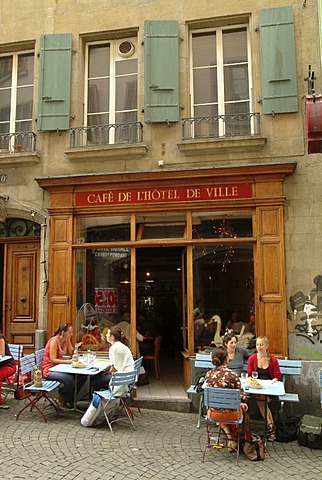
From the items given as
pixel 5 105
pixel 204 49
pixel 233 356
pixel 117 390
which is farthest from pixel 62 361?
pixel 204 49

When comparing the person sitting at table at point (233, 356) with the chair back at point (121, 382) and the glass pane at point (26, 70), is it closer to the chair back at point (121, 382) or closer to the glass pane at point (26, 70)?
the chair back at point (121, 382)

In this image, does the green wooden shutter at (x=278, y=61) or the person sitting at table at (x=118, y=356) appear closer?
the person sitting at table at (x=118, y=356)

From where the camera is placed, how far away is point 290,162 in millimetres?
7844

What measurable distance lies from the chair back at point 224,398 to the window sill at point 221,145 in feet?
14.1

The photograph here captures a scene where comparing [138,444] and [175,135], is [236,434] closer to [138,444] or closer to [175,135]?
[138,444]

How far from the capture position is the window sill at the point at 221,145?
8102 millimetres

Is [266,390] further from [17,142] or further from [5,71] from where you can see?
[5,71]

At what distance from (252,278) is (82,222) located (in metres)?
3.27

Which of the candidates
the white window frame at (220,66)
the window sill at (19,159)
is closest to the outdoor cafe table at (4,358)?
the window sill at (19,159)

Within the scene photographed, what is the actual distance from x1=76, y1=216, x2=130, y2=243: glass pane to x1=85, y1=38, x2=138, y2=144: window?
1339mm

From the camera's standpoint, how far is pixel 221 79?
A: 875 cm

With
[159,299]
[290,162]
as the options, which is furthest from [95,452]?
[159,299]

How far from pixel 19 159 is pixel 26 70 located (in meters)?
2.07

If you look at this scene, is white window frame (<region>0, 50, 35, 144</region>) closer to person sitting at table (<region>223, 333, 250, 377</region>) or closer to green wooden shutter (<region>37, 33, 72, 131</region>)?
green wooden shutter (<region>37, 33, 72, 131</region>)
